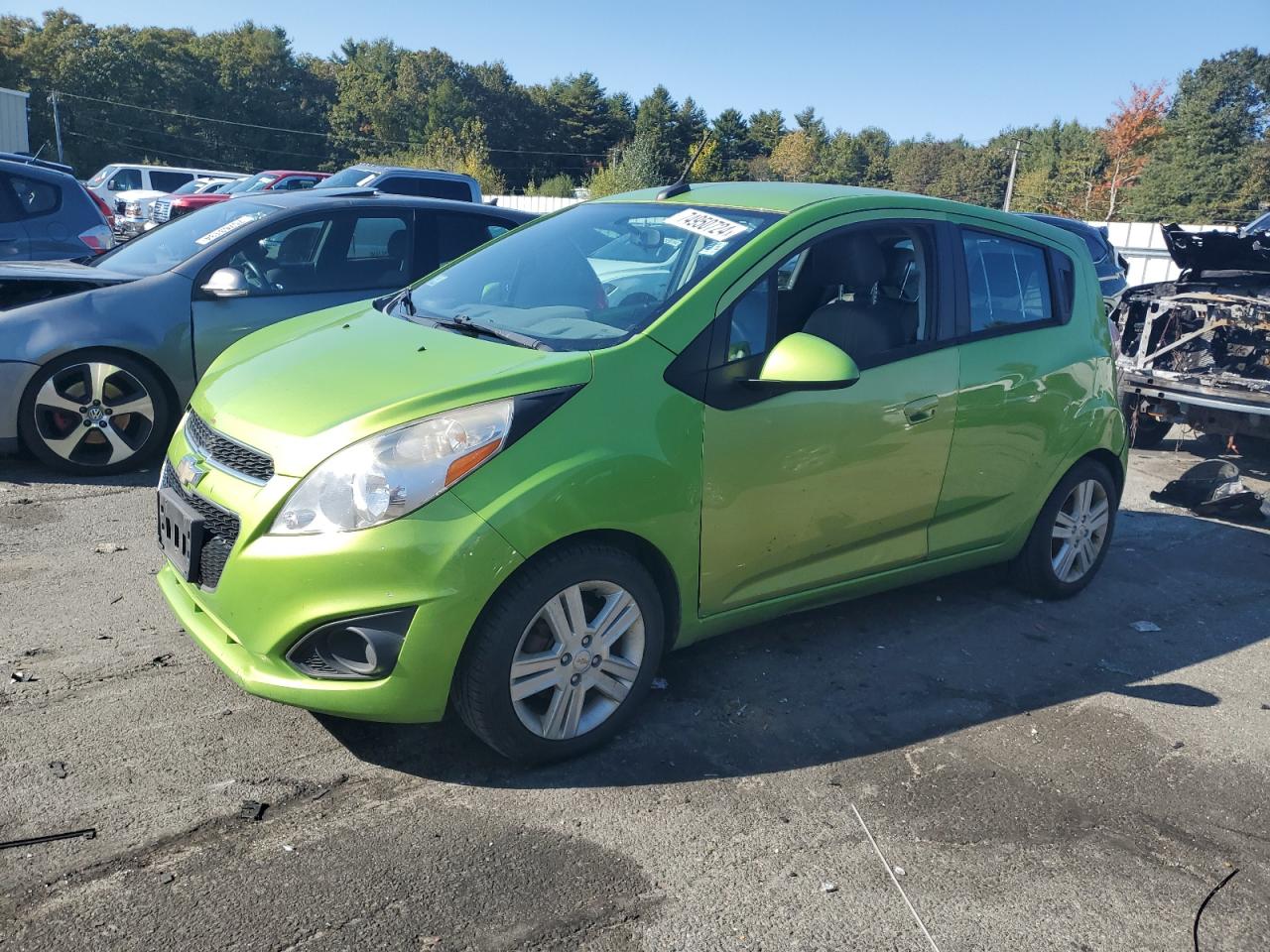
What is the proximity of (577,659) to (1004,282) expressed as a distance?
2.60 metres

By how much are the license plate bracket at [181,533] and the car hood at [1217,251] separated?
27.4 ft

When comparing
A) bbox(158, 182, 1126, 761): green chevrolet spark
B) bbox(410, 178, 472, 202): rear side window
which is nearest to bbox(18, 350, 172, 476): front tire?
bbox(158, 182, 1126, 761): green chevrolet spark

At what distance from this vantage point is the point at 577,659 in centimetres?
313

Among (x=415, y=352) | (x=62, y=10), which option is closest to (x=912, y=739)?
(x=415, y=352)

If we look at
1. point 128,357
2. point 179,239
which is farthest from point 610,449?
point 179,239

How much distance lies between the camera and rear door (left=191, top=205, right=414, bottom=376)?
601cm

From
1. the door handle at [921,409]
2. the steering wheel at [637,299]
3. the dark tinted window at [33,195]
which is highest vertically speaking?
the dark tinted window at [33,195]

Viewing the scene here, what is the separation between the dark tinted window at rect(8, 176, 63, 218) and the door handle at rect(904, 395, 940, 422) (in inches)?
315

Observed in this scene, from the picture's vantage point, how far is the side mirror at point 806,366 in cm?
331

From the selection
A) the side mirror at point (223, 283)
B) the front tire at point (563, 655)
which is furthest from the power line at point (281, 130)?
the front tire at point (563, 655)

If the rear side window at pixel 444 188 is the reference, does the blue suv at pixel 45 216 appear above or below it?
below

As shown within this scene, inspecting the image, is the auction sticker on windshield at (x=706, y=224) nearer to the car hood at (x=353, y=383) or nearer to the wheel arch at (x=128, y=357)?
the car hood at (x=353, y=383)

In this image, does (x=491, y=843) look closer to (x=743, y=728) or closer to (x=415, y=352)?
(x=743, y=728)

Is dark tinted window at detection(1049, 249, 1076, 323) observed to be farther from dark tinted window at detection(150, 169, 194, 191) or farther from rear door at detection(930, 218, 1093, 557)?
dark tinted window at detection(150, 169, 194, 191)
